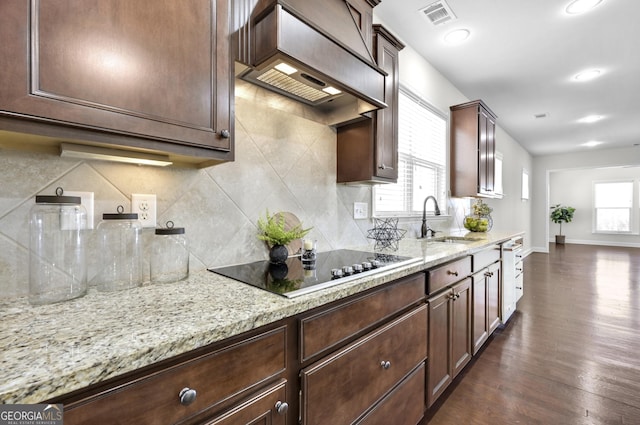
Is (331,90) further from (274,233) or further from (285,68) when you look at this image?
(274,233)

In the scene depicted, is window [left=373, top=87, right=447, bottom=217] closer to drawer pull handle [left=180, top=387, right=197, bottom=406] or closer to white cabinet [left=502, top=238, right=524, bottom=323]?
white cabinet [left=502, top=238, right=524, bottom=323]

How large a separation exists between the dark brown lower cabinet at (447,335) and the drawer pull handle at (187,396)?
4.24 feet

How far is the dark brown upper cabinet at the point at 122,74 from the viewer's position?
0.67m

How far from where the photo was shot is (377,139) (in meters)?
1.90

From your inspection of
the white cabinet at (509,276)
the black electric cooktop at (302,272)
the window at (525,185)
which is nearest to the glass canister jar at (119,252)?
the black electric cooktop at (302,272)

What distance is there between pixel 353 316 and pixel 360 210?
1212mm

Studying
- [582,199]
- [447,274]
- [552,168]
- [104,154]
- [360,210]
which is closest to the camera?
[104,154]

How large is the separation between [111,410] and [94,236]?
69cm

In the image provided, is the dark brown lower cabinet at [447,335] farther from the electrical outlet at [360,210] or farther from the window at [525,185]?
the window at [525,185]

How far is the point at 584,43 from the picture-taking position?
284cm

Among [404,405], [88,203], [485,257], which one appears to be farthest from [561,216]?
[88,203]

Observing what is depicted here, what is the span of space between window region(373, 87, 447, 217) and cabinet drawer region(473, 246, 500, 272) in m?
0.72

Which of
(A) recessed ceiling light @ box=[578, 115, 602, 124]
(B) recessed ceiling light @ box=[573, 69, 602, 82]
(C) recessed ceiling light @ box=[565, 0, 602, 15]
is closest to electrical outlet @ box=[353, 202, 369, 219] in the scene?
(C) recessed ceiling light @ box=[565, 0, 602, 15]

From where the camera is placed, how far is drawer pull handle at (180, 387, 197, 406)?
651 mm
